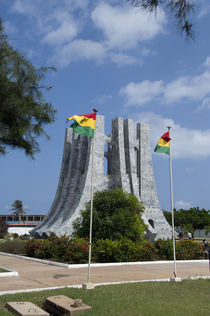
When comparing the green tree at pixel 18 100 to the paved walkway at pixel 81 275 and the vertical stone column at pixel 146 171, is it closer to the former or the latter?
the paved walkway at pixel 81 275

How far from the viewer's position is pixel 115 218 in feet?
57.9

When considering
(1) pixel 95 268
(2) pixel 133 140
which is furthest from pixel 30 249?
(2) pixel 133 140

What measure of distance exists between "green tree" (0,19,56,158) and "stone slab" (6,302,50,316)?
13.8ft

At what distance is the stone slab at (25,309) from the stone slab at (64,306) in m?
0.33

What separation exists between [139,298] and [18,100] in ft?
18.3

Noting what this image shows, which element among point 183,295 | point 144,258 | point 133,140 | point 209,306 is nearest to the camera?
point 209,306

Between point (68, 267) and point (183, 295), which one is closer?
point (183, 295)

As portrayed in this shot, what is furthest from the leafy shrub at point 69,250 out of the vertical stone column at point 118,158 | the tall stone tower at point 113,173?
the vertical stone column at point 118,158

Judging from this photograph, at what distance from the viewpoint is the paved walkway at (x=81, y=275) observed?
30.3ft

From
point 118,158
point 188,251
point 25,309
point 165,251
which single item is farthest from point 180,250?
point 118,158

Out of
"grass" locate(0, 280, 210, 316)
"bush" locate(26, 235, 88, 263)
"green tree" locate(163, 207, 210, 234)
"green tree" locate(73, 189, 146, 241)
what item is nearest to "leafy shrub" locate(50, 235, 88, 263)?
"bush" locate(26, 235, 88, 263)

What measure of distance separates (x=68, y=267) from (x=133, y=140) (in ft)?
86.1

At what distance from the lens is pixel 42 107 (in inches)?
361

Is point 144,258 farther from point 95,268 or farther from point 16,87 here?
point 16,87
